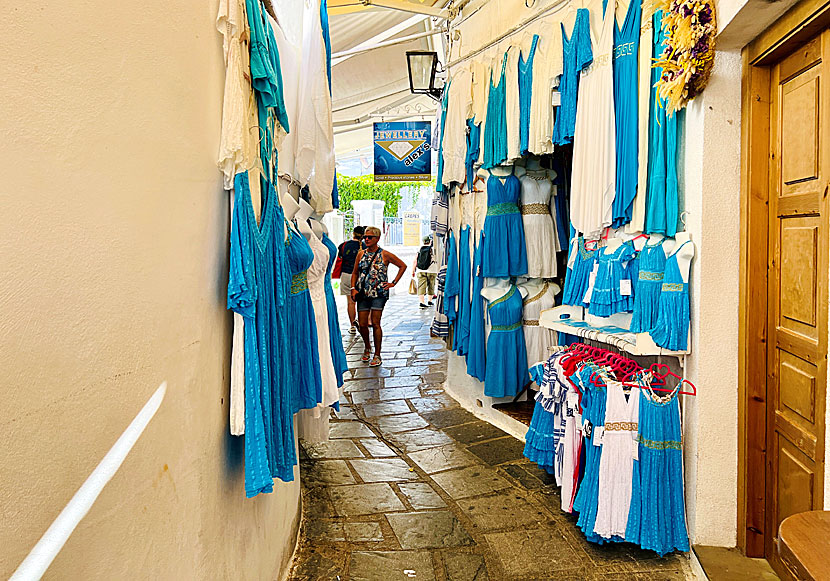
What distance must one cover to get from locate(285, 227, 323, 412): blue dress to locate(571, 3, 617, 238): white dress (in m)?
1.63

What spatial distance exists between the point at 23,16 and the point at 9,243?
0.30m

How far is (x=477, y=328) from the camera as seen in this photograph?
4711 mm

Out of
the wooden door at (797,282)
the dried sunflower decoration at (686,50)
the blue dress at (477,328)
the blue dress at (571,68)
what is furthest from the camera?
the blue dress at (477,328)

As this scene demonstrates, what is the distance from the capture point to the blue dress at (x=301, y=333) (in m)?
2.20

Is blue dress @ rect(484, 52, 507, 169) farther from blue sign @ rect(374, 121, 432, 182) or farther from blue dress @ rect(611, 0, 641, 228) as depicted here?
blue sign @ rect(374, 121, 432, 182)

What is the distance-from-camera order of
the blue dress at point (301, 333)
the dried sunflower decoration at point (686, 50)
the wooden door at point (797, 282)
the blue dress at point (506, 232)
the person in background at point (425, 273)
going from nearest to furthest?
the wooden door at point (797, 282) < the blue dress at point (301, 333) < the dried sunflower decoration at point (686, 50) < the blue dress at point (506, 232) < the person in background at point (425, 273)

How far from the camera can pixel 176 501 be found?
4.49 ft

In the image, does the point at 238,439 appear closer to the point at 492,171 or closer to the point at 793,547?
the point at 793,547

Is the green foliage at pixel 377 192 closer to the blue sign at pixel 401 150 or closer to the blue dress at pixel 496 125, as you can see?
the blue sign at pixel 401 150

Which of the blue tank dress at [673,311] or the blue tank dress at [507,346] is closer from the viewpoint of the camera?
the blue tank dress at [673,311]

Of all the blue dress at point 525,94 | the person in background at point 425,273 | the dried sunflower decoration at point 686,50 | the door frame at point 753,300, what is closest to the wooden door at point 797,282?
the door frame at point 753,300

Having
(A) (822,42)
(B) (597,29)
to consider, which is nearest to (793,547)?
(A) (822,42)

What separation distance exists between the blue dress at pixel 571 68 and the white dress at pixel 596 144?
5 centimetres

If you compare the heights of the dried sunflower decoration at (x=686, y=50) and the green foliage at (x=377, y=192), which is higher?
the green foliage at (x=377, y=192)
